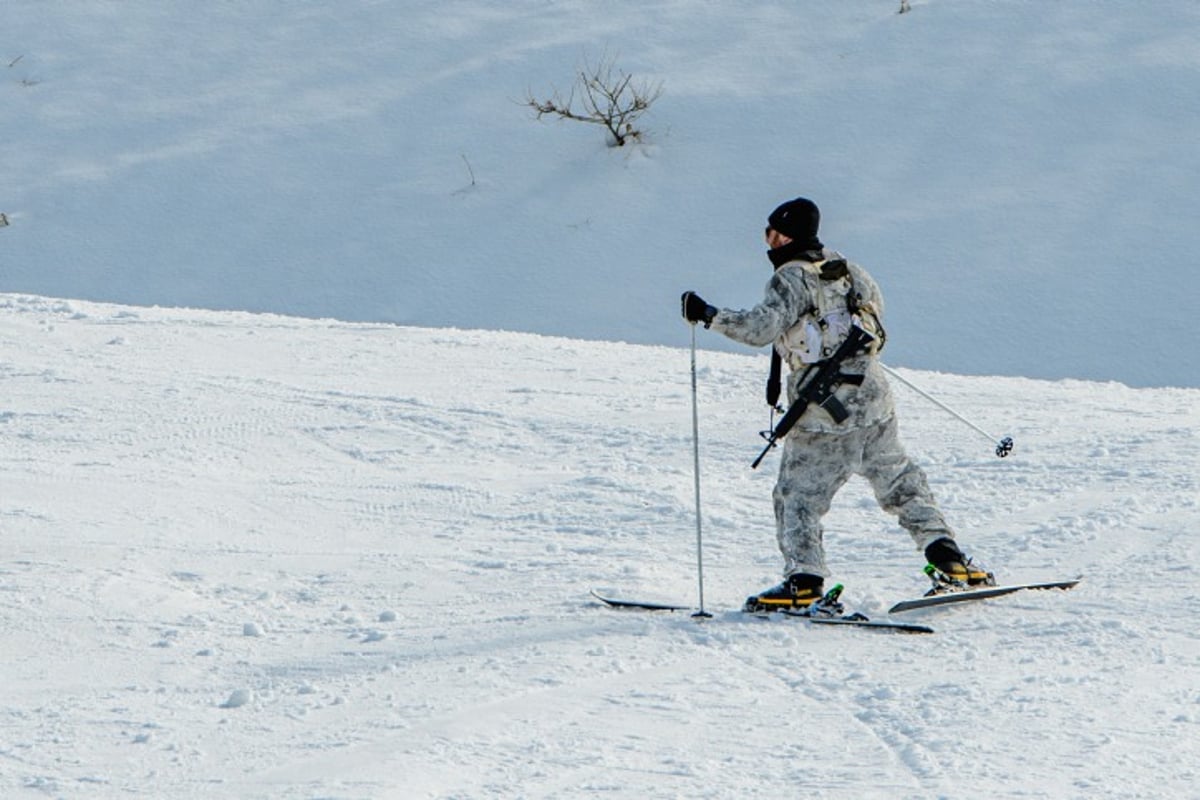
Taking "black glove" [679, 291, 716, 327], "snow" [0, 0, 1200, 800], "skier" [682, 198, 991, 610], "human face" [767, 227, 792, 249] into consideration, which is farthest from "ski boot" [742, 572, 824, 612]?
"human face" [767, 227, 792, 249]

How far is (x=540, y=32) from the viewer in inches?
837

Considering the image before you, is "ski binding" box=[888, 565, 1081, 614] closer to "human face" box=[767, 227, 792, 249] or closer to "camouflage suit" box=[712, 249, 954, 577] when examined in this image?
"camouflage suit" box=[712, 249, 954, 577]

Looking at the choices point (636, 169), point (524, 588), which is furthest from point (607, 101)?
point (524, 588)

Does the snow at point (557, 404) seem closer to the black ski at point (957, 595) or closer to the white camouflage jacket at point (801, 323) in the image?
the black ski at point (957, 595)

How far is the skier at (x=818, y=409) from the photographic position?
207 inches

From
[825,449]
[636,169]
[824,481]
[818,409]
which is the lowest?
[824,481]

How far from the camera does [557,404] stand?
8812 millimetres

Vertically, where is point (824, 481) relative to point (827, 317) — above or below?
below

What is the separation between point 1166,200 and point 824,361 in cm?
1280

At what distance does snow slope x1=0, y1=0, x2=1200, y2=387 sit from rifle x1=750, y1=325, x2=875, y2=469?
9869 millimetres

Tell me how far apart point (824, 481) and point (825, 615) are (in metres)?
0.43

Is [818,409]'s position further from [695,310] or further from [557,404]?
[557,404]

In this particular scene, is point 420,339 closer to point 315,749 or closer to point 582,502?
point 582,502

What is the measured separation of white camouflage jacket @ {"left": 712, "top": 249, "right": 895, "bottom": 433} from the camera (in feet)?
16.9
